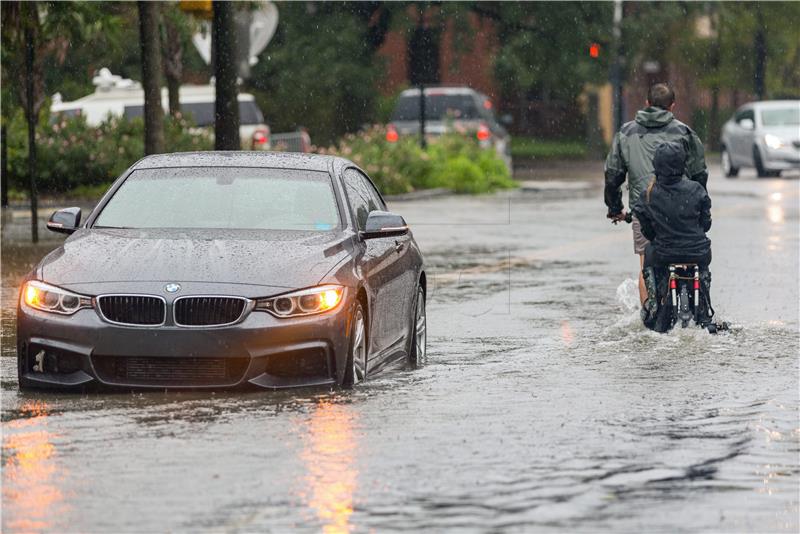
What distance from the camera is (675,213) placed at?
43.1ft

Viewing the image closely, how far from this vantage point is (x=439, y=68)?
211ft

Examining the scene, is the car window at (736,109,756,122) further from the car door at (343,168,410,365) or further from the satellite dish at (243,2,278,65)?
the car door at (343,168,410,365)

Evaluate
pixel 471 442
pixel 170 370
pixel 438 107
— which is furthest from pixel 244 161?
pixel 438 107

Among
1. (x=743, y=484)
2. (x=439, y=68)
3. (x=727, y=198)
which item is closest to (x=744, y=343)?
(x=743, y=484)

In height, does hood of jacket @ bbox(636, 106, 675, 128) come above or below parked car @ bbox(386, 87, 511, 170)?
above

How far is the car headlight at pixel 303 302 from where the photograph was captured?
10.2 metres

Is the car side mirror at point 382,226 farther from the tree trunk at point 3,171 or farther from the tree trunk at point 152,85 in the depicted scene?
the tree trunk at point 3,171

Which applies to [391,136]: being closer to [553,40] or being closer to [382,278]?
[553,40]

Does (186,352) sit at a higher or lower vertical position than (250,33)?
lower

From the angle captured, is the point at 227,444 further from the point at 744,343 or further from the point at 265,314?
the point at 744,343

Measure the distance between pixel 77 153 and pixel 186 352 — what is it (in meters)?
23.0

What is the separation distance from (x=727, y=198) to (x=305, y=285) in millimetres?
23479

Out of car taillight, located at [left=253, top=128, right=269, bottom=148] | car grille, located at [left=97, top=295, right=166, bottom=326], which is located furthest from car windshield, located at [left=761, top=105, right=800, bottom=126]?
car grille, located at [left=97, top=295, right=166, bottom=326]

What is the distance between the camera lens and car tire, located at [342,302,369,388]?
10.5 metres
